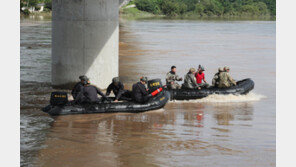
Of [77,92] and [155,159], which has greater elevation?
[77,92]

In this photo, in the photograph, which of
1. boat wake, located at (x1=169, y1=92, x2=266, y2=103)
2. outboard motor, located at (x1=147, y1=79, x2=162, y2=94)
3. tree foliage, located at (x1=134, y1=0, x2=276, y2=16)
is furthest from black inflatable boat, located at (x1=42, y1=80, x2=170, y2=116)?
tree foliage, located at (x1=134, y1=0, x2=276, y2=16)

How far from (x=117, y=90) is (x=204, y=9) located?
434ft

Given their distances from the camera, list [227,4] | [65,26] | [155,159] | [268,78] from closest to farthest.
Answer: [155,159]
[65,26]
[268,78]
[227,4]

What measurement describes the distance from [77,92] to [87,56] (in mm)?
4027

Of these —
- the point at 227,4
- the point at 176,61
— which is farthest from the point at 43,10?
the point at 176,61

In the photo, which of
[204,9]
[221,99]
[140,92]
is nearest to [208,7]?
[204,9]

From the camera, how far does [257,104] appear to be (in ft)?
57.0

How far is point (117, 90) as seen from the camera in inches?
621

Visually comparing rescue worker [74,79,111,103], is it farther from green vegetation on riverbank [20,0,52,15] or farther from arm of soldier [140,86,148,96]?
green vegetation on riverbank [20,0,52,15]

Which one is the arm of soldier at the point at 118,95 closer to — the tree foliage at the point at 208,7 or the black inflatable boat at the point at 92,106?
the black inflatable boat at the point at 92,106

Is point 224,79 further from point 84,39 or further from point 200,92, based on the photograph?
point 84,39

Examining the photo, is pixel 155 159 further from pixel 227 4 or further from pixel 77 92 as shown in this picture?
pixel 227 4

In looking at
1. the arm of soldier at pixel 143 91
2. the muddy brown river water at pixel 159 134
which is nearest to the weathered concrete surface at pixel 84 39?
the muddy brown river water at pixel 159 134

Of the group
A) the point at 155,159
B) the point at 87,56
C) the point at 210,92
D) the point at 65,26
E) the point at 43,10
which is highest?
the point at 43,10
